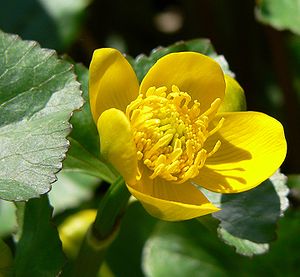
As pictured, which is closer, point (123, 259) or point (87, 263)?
Result: point (87, 263)

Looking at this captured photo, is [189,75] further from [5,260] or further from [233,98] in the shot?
[5,260]

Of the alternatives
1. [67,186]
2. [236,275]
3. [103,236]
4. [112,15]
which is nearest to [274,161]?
[103,236]

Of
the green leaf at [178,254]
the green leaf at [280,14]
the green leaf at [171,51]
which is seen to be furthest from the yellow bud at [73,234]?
the green leaf at [280,14]

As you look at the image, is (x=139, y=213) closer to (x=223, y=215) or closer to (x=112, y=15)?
(x=223, y=215)

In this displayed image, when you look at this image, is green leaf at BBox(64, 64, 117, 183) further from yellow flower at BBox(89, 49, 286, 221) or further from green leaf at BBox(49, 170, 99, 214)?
green leaf at BBox(49, 170, 99, 214)

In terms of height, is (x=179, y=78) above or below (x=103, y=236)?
above
